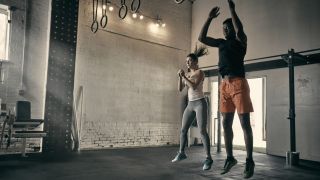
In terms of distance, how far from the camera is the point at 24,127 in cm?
562

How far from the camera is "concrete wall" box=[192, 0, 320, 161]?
20.1 feet

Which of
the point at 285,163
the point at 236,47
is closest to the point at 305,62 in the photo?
the point at 285,163

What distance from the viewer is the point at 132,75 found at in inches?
302

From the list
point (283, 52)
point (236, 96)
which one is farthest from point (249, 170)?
point (283, 52)

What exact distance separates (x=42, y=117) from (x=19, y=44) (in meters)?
1.60

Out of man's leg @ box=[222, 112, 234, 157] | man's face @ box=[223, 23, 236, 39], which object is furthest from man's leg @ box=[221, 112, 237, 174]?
man's face @ box=[223, 23, 236, 39]

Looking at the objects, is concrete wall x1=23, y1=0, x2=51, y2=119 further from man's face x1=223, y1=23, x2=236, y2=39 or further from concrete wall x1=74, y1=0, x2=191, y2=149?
man's face x1=223, y1=23, x2=236, y2=39

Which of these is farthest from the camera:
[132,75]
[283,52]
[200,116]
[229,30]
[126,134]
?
[132,75]

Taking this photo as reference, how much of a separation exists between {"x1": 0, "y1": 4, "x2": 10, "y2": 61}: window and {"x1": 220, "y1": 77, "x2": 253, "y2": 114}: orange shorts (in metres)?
4.84

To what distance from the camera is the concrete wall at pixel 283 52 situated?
613 centimetres

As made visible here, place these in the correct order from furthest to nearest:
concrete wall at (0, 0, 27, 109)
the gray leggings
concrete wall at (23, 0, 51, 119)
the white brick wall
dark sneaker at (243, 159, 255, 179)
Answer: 1. the white brick wall
2. concrete wall at (23, 0, 51, 119)
3. concrete wall at (0, 0, 27, 109)
4. the gray leggings
5. dark sneaker at (243, 159, 255, 179)

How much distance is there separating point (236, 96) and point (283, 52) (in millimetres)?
4645

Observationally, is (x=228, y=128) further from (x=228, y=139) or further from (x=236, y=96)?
(x=236, y=96)

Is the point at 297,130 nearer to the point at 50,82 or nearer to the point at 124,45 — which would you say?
the point at 124,45
